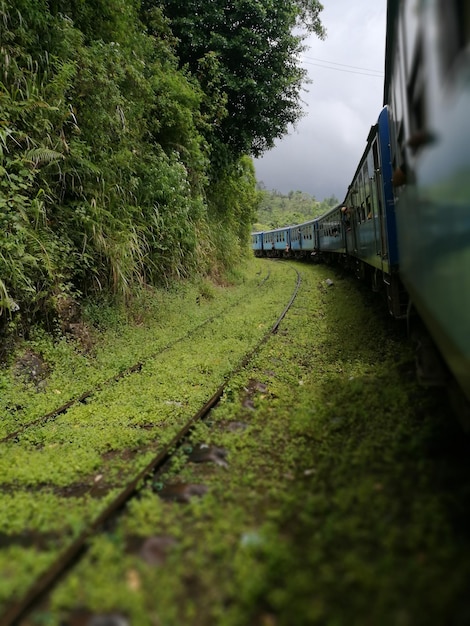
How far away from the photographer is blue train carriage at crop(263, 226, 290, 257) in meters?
32.4

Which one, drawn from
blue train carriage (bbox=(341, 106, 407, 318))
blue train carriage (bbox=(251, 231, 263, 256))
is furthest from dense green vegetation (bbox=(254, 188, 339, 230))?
blue train carriage (bbox=(341, 106, 407, 318))

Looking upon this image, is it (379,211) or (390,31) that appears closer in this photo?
(390,31)

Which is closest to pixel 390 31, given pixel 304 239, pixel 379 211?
pixel 379 211

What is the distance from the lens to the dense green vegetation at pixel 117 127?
5816mm

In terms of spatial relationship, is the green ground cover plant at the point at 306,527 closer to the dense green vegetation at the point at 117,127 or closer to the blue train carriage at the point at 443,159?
the blue train carriage at the point at 443,159

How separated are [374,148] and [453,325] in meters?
5.56

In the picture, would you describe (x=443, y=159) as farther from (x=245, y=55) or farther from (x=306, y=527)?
(x=245, y=55)

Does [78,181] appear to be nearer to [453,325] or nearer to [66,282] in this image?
[66,282]

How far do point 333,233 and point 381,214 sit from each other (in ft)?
34.5

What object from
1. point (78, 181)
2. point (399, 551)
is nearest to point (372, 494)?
point (399, 551)

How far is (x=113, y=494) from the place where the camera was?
311 centimetres

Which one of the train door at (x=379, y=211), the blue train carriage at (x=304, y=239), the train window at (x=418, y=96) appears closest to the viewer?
the train window at (x=418, y=96)

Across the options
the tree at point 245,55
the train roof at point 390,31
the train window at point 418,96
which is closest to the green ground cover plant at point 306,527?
the train window at point 418,96

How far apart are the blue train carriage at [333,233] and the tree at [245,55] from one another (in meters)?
3.99
